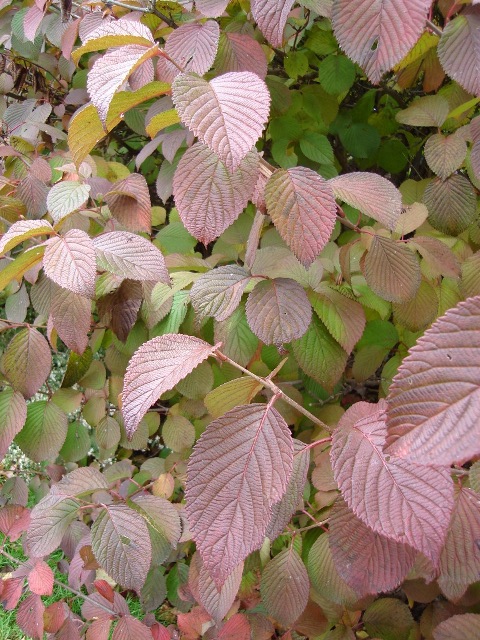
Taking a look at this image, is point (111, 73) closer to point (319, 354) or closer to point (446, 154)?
point (319, 354)

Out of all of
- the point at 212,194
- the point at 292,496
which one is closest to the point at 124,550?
the point at 292,496

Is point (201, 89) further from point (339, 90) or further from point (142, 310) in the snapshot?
point (339, 90)

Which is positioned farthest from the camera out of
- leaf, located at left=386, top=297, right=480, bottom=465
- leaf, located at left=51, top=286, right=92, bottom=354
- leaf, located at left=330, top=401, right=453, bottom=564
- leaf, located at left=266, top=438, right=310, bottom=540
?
leaf, located at left=51, top=286, right=92, bottom=354

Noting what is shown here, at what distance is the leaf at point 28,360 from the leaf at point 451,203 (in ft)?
2.60

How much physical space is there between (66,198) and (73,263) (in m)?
0.25

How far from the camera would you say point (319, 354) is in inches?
35.9

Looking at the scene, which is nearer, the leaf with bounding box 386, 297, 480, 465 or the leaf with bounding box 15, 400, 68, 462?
the leaf with bounding box 386, 297, 480, 465

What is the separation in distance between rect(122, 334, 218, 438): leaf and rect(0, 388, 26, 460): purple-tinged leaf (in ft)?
2.21

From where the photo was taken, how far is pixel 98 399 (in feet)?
4.82

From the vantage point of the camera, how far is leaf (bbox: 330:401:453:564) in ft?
1.58

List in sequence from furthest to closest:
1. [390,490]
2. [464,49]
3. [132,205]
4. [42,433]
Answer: [42,433] → [132,205] → [464,49] → [390,490]

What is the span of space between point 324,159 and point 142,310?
0.66 meters

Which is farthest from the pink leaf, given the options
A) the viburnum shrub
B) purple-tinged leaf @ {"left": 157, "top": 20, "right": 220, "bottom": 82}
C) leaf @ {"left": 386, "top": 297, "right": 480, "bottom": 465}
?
leaf @ {"left": 386, "top": 297, "right": 480, "bottom": 465}

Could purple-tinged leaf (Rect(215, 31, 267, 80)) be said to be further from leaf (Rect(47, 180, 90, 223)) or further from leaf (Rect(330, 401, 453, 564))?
leaf (Rect(330, 401, 453, 564))
